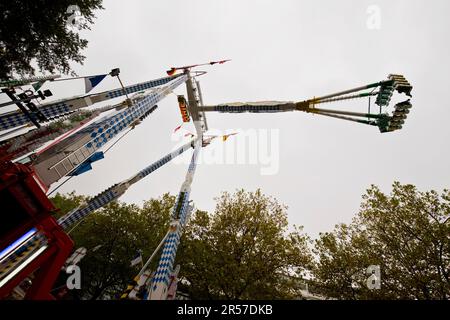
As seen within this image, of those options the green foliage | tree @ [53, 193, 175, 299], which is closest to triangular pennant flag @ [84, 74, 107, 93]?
the green foliage

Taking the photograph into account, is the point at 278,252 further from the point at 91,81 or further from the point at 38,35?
the point at 38,35

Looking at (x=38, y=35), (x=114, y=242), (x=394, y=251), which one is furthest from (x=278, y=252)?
(x=38, y=35)

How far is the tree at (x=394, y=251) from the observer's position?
1249 centimetres

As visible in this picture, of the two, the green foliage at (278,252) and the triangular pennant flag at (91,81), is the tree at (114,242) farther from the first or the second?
the triangular pennant flag at (91,81)

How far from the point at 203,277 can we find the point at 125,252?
8.93 meters

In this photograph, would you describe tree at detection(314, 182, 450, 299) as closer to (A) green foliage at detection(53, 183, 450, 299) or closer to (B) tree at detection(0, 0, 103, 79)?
(A) green foliage at detection(53, 183, 450, 299)

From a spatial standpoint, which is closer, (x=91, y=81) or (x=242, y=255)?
(x=91, y=81)

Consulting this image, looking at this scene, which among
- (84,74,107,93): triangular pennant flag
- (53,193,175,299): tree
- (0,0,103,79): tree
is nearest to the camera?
(84,74,107,93): triangular pennant flag

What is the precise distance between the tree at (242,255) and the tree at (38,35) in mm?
16854

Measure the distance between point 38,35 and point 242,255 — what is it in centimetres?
2083

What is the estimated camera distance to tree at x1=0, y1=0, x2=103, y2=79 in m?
13.2

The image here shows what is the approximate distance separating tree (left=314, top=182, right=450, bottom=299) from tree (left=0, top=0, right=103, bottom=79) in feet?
76.2

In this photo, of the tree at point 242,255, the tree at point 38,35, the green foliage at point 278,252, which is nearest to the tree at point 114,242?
the green foliage at point 278,252

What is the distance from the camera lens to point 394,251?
14.0 m
